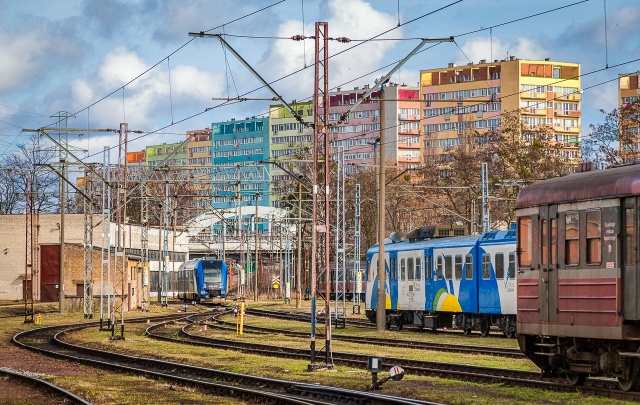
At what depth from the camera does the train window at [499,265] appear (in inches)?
1535

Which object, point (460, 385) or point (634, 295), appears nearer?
point (634, 295)

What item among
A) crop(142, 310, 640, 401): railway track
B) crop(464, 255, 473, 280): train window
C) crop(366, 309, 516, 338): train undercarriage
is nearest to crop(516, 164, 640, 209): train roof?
crop(142, 310, 640, 401): railway track

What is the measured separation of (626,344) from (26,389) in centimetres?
1233

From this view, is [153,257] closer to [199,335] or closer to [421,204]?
[421,204]

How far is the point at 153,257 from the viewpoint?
374ft

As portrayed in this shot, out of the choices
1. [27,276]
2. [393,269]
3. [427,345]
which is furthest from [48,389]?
[27,276]

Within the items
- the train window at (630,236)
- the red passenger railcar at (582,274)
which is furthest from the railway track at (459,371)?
the train window at (630,236)

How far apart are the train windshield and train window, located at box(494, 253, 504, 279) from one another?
5473 cm

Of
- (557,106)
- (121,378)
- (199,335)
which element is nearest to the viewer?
(121,378)

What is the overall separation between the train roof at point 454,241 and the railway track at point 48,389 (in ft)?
57.0

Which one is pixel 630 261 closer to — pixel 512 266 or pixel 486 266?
pixel 512 266

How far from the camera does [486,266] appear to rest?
4009 cm

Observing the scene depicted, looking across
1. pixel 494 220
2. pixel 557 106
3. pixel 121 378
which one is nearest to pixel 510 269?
pixel 121 378

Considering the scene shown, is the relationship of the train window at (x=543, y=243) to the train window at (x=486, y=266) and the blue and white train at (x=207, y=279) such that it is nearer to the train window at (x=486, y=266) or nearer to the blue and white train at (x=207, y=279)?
the train window at (x=486, y=266)
